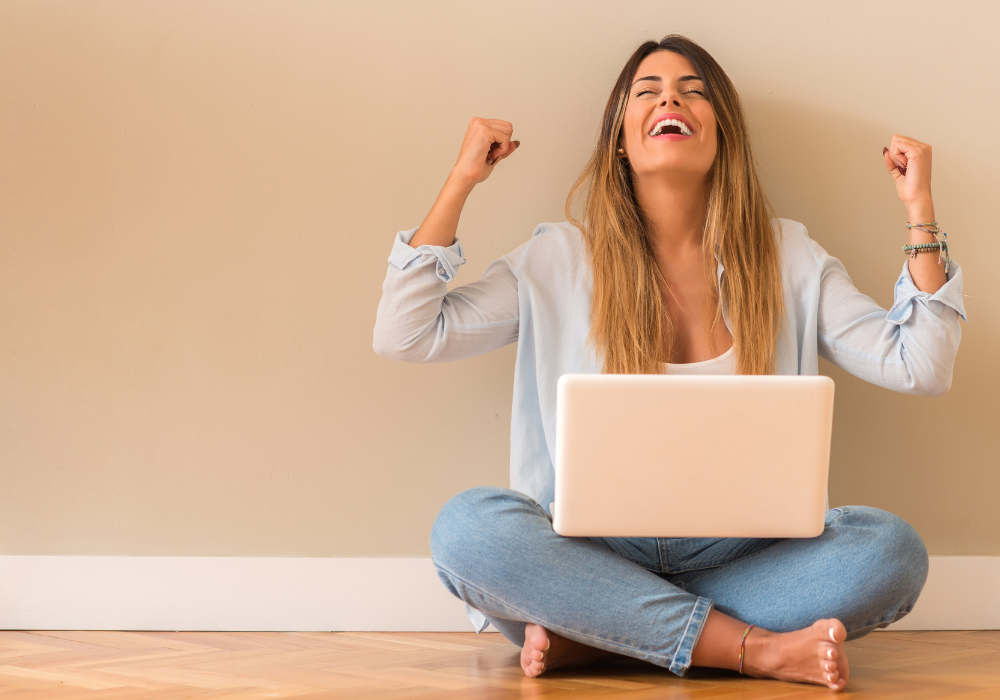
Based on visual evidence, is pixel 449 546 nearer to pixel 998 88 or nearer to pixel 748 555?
pixel 748 555

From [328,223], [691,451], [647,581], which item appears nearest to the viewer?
[691,451]

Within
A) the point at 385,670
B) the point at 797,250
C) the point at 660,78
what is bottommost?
the point at 385,670

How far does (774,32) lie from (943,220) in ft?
1.54

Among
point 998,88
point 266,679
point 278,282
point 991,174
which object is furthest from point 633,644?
point 998,88

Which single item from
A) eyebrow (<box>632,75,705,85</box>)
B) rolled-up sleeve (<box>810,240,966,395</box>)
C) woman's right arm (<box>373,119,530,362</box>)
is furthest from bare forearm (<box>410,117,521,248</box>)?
rolled-up sleeve (<box>810,240,966,395</box>)

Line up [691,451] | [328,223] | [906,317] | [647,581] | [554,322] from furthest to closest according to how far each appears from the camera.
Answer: [328,223], [554,322], [906,317], [647,581], [691,451]

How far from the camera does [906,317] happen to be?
51.1 inches

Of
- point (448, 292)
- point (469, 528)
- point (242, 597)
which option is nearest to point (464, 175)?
point (448, 292)

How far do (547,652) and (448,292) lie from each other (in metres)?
0.59

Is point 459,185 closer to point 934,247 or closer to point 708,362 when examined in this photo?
point 708,362

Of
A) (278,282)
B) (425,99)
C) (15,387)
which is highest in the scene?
(425,99)

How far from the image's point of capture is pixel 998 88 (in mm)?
1574

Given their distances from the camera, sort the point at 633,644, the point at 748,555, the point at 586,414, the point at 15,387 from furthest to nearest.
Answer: the point at 15,387
the point at 748,555
the point at 633,644
the point at 586,414

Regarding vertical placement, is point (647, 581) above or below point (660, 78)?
below
